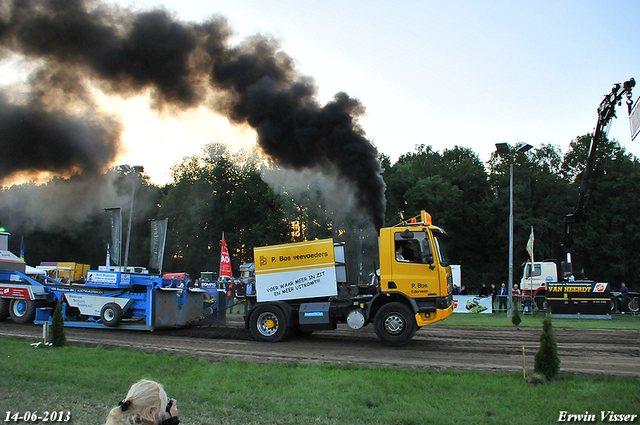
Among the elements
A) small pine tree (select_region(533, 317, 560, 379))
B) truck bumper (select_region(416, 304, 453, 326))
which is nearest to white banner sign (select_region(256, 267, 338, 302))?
truck bumper (select_region(416, 304, 453, 326))

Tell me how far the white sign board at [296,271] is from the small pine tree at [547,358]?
5543 millimetres

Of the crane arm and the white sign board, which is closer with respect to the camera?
the white sign board

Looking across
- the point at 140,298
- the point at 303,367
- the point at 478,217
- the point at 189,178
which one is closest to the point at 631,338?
the point at 303,367

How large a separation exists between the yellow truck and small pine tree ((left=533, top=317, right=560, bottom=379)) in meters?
3.84

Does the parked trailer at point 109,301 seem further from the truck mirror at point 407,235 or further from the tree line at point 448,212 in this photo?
the tree line at point 448,212

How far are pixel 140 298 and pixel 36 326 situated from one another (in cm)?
403

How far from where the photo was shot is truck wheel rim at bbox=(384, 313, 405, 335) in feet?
36.2

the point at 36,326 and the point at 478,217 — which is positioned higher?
the point at 478,217

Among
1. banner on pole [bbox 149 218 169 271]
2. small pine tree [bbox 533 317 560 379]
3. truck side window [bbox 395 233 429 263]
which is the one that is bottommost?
small pine tree [bbox 533 317 560 379]

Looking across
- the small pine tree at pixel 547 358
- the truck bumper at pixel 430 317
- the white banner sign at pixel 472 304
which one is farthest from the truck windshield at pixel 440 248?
the white banner sign at pixel 472 304

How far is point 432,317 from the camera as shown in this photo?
35.7 feet

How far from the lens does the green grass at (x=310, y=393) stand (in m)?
5.69

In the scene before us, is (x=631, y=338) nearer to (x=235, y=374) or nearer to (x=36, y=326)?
(x=235, y=374)

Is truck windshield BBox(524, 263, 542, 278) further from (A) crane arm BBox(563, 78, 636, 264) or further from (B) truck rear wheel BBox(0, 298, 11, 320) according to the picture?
(B) truck rear wheel BBox(0, 298, 11, 320)
